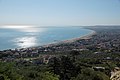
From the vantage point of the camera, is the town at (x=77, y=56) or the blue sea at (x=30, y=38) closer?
the town at (x=77, y=56)

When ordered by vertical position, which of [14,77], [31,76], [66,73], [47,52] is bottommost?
[47,52]

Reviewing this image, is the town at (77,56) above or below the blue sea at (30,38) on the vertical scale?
above

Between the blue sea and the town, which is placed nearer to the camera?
the town

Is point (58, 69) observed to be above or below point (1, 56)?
above

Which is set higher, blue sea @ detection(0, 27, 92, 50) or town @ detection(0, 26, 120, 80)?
town @ detection(0, 26, 120, 80)

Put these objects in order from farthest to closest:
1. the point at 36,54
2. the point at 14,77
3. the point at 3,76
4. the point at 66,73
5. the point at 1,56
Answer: the point at 36,54
the point at 1,56
the point at 66,73
the point at 14,77
the point at 3,76

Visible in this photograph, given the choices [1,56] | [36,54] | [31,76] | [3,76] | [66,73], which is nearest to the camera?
[3,76]

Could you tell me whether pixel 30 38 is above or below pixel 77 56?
below

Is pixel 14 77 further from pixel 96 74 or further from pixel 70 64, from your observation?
pixel 70 64

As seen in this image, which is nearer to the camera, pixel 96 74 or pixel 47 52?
pixel 96 74

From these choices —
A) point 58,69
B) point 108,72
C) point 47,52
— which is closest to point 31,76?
point 58,69

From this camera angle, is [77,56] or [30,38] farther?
[30,38]
